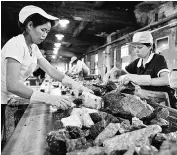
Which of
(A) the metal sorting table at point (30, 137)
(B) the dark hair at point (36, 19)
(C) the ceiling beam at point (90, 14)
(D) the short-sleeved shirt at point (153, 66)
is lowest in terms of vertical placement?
(A) the metal sorting table at point (30, 137)

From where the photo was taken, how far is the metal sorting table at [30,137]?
4.17ft

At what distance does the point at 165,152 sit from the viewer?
0.78 m

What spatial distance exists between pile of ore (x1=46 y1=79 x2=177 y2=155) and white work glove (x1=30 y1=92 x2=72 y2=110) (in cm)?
12

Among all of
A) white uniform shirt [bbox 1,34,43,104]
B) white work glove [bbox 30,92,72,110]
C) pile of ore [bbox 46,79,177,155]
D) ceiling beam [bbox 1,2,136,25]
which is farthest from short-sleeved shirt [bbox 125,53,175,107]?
ceiling beam [bbox 1,2,136,25]

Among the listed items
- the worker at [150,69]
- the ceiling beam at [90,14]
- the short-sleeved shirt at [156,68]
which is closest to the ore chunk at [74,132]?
the worker at [150,69]

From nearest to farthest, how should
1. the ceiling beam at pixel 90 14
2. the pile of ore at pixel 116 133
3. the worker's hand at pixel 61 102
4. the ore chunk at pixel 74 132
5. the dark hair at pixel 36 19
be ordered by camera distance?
the pile of ore at pixel 116 133 → the ore chunk at pixel 74 132 → the worker's hand at pixel 61 102 → the dark hair at pixel 36 19 → the ceiling beam at pixel 90 14

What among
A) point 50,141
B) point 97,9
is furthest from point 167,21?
point 50,141

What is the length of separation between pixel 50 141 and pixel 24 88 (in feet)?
2.80

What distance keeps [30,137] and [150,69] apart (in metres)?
2.80

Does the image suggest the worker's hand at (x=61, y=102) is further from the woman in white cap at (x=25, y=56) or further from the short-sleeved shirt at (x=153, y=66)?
the short-sleeved shirt at (x=153, y=66)

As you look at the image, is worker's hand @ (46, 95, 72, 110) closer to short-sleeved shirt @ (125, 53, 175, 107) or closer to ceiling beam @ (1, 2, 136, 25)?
short-sleeved shirt @ (125, 53, 175, 107)

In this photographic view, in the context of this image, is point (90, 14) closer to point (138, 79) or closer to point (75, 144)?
point (138, 79)

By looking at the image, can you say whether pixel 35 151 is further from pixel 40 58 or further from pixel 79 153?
pixel 40 58

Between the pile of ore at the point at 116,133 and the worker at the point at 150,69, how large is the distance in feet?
4.02
